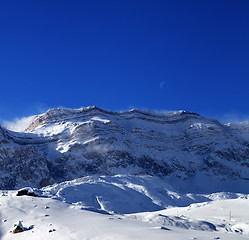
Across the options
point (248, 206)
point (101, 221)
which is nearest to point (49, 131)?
point (248, 206)

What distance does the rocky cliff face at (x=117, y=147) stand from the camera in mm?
104312

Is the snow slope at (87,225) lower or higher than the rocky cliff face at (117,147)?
lower

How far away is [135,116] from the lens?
140125 mm

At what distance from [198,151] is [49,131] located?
5511 cm

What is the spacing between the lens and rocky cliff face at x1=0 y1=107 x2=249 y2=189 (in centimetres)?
10431

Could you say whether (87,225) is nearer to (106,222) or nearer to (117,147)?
(106,222)

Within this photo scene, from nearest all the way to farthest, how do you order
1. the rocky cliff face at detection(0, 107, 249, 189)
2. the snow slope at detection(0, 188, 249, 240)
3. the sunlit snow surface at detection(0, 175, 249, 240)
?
1. the snow slope at detection(0, 188, 249, 240)
2. the sunlit snow surface at detection(0, 175, 249, 240)
3. the rocky cliff face at detection(0, 107, 249, 189)

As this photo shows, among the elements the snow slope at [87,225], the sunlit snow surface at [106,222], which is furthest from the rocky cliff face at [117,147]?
the snow slope at [87,225]

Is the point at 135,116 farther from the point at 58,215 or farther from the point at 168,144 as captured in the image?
the point at 58,215

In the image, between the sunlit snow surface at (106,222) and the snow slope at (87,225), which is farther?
the sunlit snow surface at (106,222)

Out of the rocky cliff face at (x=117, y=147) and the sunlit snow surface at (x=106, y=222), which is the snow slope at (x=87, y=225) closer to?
the sunlit snow surface at (x=106, y=222)

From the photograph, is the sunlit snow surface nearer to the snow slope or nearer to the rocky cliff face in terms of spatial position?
the snow slope

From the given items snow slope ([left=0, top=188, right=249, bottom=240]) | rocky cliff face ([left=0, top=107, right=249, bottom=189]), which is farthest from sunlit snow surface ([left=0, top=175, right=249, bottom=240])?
rocky cliff face ([left=0, top=107, right=249, bottom=189])

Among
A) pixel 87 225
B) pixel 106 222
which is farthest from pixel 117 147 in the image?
pixel 87 225
